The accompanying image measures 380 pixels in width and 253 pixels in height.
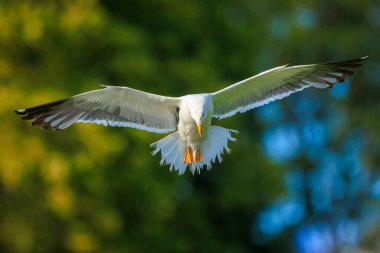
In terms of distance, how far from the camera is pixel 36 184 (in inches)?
406

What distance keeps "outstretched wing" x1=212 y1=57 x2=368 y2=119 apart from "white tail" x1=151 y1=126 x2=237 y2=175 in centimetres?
33

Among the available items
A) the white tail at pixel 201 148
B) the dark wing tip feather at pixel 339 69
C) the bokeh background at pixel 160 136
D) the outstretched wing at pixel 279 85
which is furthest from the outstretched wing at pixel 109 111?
the bokeh background at pixel 160 136

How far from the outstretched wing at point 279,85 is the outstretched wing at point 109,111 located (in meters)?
0.34

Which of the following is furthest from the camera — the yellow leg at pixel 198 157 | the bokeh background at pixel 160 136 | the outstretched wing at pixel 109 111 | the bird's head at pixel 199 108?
the bokeh background at pixel 160 136

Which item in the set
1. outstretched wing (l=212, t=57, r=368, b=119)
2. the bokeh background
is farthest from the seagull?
the bokeh background

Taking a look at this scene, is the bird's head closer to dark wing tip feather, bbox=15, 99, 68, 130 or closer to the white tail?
the white tail

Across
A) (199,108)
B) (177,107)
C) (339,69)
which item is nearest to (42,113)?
(177,107)

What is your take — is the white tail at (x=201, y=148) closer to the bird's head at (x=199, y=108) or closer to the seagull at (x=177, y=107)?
the seagull at (x=177, y=107)

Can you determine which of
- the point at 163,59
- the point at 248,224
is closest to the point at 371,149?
the point at 248,224

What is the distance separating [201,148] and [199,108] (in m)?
0.34

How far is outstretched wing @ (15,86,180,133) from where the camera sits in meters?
5.59

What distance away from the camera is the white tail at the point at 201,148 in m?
5.33

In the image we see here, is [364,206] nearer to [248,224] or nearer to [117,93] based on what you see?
[248,224]

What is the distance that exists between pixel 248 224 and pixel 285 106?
473 centimetres
